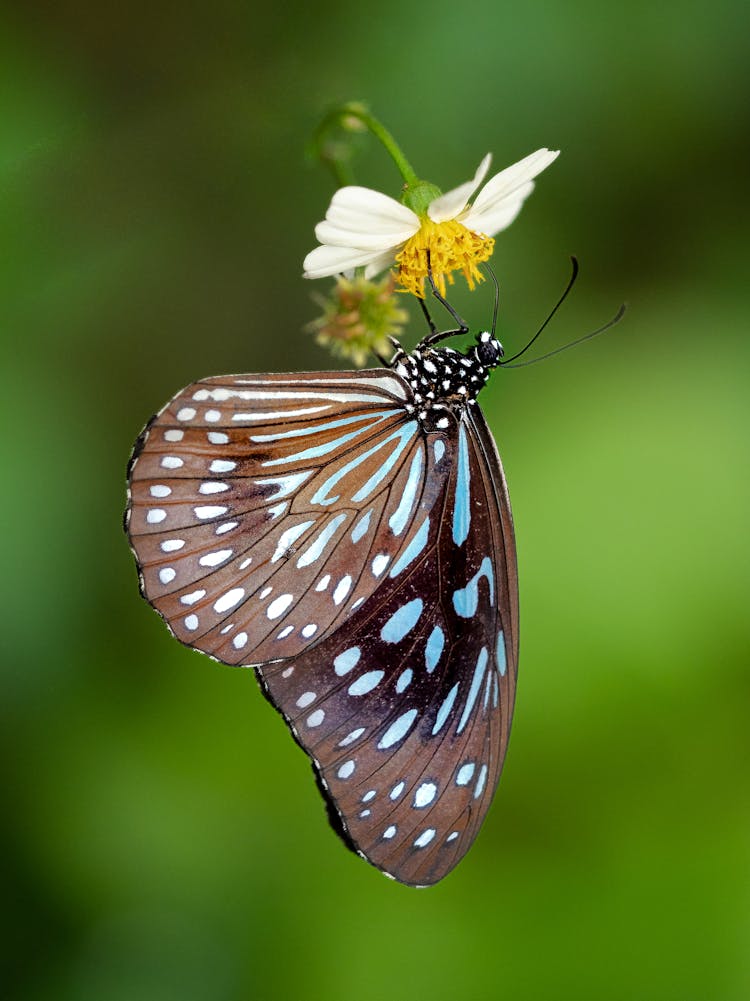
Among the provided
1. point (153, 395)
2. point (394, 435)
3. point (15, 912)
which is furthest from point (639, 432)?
point (15, 912)

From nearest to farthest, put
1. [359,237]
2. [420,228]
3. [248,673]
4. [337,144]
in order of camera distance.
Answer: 1. [359,237]
2. [420,228]
3. [337,144]
4. [248,673]

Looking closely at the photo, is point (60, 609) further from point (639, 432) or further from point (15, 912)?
point (639, 432)

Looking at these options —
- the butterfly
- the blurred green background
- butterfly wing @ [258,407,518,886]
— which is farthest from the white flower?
the blurred green background

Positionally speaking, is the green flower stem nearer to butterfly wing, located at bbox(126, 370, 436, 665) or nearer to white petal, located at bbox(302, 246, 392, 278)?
white petal, located at bbox(302, 246, 392, 278)

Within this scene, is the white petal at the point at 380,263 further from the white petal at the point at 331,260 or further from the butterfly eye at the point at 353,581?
the butterfly eye at the point at 353,581

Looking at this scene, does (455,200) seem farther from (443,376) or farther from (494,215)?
(443,376)

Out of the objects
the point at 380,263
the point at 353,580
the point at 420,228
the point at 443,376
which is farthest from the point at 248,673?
the point at 420,228
